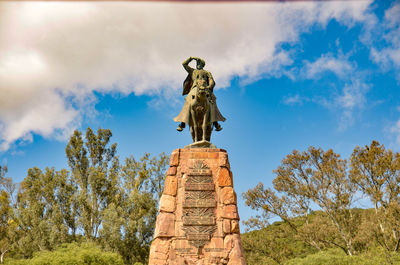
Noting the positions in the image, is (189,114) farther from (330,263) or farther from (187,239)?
(330,263)

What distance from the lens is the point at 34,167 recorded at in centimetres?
2525

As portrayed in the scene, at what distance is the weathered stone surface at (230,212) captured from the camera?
7.75 meters

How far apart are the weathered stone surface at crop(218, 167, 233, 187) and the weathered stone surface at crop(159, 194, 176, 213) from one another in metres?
1.14

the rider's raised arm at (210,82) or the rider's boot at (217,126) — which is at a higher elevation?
the rider's raised arm at (210,82)

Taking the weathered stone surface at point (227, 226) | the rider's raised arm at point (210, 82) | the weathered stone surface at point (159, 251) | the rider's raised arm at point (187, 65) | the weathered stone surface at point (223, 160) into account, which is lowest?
the weathered stone surface at point (159, 251)

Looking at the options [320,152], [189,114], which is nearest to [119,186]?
[320,152]

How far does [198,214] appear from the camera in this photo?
7734 millimetres

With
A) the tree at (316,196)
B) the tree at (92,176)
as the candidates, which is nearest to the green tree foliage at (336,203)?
the tree at (316,196)

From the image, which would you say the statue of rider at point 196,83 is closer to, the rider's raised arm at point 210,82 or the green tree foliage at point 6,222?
the rider's raised arm at point 210,82

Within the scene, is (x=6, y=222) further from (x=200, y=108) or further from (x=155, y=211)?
(x=200, y=108)

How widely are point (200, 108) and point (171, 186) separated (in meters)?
2.23

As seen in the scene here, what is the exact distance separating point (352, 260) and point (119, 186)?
1536cm

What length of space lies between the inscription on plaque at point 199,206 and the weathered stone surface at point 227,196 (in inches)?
7.8

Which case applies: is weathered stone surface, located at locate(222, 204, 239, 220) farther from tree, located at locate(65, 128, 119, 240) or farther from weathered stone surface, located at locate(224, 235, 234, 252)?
tree, located at locate(65, 128, 119, 240)
